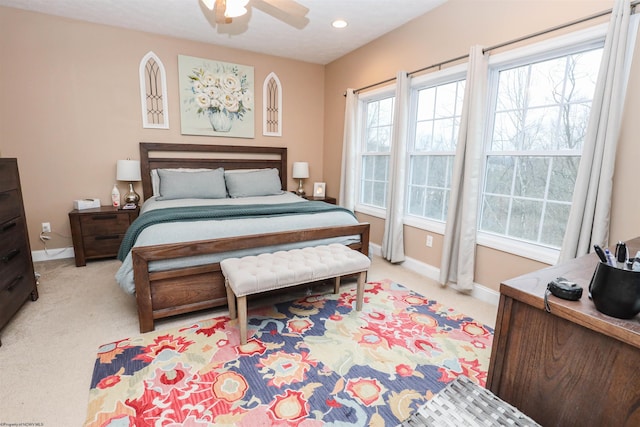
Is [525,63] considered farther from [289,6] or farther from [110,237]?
[110,237]

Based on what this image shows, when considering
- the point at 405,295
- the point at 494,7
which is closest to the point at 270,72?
the point at 494,7

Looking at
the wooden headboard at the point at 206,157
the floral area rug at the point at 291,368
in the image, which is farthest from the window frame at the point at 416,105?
the wooden headboard at the point at 206,157

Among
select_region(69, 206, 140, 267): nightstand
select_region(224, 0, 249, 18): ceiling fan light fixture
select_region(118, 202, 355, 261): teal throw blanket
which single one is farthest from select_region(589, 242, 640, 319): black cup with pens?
select_region(69, 206, 140, 267): nightstand

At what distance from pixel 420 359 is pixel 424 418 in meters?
1.04

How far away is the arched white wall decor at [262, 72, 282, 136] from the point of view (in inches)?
168

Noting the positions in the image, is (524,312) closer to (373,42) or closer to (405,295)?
(405,295)

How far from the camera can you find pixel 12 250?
214 cm

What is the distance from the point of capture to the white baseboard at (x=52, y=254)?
3.37 metres

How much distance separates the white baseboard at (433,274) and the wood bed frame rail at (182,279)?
155 centimetres

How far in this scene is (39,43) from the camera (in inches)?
123

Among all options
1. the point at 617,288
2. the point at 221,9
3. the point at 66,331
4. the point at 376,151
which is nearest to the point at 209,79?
the point at 221,9

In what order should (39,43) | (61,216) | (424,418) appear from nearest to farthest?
(424,418)
(39,43)
(61,216)

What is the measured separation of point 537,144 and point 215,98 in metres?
3.54

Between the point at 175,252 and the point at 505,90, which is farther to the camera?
the point at 505,90
